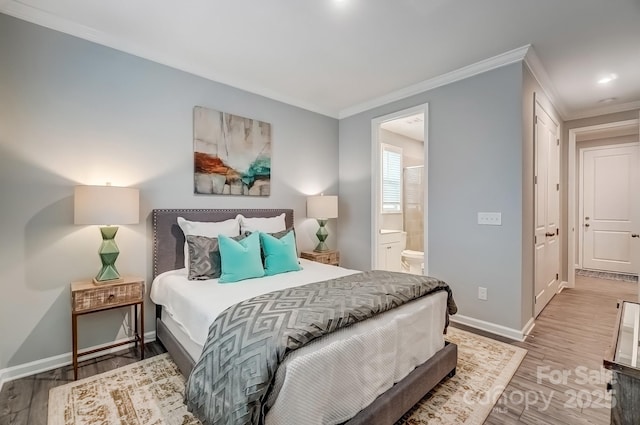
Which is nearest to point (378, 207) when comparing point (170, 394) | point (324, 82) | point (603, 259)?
point (324, 82)

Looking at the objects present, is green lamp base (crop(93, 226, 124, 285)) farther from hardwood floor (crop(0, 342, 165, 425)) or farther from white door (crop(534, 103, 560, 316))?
white door (crop(534, 103, 560, 316))

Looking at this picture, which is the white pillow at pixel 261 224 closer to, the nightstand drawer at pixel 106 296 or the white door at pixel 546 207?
the nightstand drawer at pixel 106 296

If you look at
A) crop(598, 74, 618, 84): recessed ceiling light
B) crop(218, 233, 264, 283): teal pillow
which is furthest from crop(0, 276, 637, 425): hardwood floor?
crop(598, 74, 618, 84): recessed ceiling light

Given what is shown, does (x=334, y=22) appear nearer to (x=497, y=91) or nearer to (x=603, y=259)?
(x=497, y=91)

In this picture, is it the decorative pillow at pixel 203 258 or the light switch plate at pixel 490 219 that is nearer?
the decorative pillow at pixel 203 258

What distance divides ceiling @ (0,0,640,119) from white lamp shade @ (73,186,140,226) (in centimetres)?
132

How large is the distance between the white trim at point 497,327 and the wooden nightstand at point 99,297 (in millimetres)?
3074

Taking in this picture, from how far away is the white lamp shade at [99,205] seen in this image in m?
2.12

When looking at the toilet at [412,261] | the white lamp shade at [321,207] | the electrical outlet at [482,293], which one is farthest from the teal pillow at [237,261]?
the toilet at [412,261]

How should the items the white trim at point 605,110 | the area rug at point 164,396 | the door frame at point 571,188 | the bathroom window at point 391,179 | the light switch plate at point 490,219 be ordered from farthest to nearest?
the bathroom window at point 391,179 → the door frame at point 571,188 → the white trim at point 605,110 → the light switch plate at point 490,219 → the area rug at point 164,396

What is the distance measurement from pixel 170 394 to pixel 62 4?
284cm

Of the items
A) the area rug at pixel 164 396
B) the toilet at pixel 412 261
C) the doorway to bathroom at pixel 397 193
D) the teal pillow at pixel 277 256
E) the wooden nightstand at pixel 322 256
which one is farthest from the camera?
the toilet at pixel 412 261

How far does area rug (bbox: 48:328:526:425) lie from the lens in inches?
65.9

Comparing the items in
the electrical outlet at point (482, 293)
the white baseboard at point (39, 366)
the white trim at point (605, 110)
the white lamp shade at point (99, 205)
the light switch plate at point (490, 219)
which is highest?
the white trim at point (605, 110)
